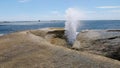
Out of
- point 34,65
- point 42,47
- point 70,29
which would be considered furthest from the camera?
point 70,29

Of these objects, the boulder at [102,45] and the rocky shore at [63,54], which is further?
the boulder at [102,45]

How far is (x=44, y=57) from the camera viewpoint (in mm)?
8734

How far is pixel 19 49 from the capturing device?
10.5 m

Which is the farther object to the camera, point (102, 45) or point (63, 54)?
point (102, 45)

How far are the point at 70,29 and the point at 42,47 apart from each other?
32.4ft

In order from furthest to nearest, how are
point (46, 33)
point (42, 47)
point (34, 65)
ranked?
1. point (46, 33)
2. point (42, 47)
3. point (34, 65)

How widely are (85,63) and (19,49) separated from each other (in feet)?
11.4

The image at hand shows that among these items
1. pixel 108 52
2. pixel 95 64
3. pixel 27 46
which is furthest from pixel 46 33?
pixel 95 64

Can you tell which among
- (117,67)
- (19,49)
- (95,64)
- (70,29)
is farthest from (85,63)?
(70,29)

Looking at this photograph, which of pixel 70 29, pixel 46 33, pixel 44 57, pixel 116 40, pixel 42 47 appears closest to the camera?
pixel 44 57

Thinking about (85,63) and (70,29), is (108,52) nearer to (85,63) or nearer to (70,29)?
(85,63)

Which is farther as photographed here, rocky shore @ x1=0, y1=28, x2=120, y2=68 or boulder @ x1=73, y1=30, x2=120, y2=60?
boulder @ x1=73, y1=30, x2=120, y2=60

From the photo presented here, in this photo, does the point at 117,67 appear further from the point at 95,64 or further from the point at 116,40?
the point at 116,40

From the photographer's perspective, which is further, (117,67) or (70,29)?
(70,29)
